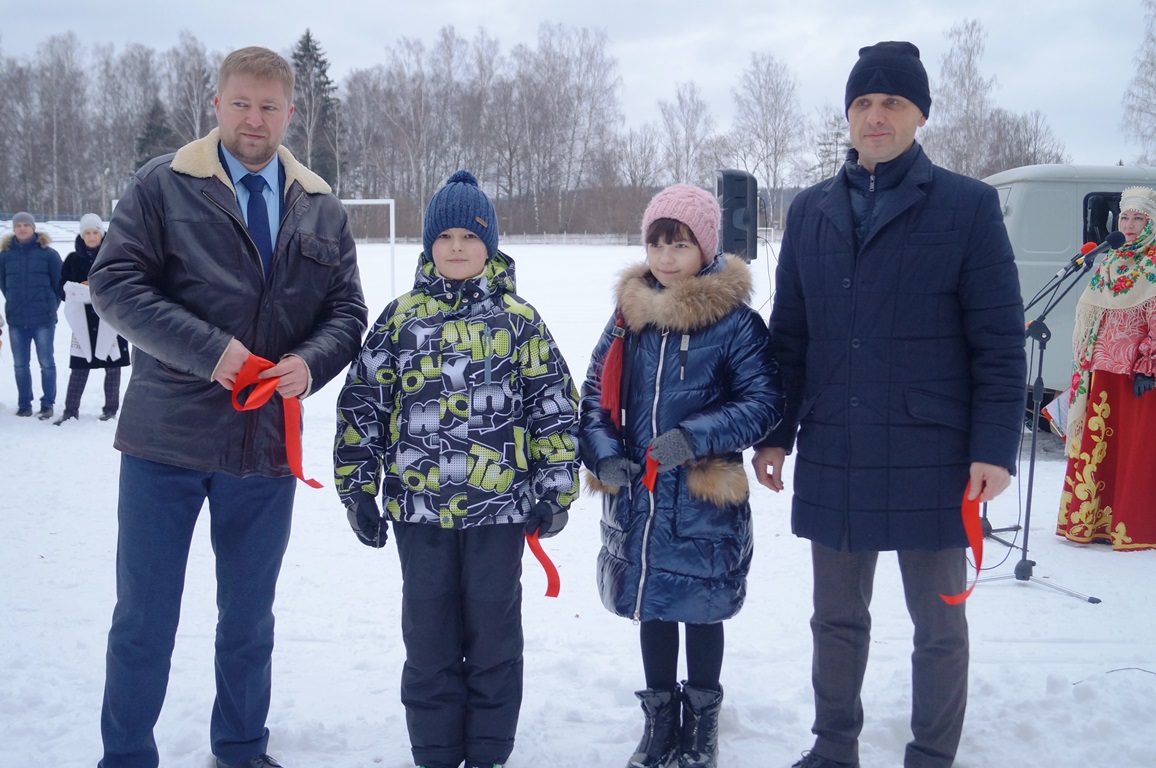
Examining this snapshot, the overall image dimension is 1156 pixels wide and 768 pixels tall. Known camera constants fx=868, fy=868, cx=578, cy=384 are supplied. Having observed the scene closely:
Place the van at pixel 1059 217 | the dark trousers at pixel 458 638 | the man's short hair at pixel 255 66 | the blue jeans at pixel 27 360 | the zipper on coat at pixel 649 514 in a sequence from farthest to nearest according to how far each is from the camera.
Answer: the blue jeans at pixel 27 360, the van at pixel 1059 217, the zipper on coat at pixel 649 514, the dark trousers at pixel 458 638, the man's short hair at pixel 255 66

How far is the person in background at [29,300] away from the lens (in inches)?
321

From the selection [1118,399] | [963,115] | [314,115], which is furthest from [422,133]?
[1118,399]

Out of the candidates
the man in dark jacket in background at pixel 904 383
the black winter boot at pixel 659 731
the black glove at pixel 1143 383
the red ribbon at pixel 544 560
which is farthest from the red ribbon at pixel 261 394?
the black glove at pixel 1143 383

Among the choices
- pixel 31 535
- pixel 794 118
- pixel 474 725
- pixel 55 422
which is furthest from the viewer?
pixel 794 118

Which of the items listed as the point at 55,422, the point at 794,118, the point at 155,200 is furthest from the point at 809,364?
the point at 794,118

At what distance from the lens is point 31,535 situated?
470 cm

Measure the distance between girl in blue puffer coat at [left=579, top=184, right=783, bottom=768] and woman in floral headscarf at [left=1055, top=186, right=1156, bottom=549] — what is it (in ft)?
10.3

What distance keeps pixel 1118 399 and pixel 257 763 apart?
4.72m

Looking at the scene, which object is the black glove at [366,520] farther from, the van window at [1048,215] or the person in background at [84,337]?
the van window at [1048,215]

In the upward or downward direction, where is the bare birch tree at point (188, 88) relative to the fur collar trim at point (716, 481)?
upward

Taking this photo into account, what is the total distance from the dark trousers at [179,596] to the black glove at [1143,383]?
4.33m

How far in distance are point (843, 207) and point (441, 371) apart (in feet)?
3.93

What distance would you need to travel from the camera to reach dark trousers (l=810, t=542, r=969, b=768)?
7.68 feet

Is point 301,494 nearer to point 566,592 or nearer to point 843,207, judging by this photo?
point 566,592
